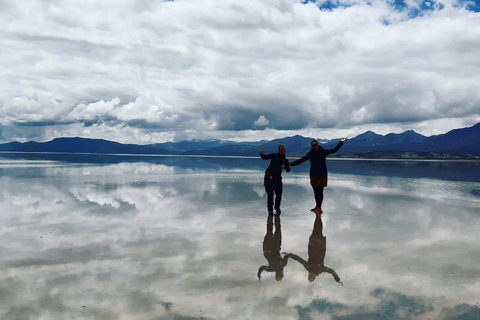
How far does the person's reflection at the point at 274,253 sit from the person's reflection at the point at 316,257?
37 cm

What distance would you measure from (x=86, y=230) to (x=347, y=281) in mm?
7730

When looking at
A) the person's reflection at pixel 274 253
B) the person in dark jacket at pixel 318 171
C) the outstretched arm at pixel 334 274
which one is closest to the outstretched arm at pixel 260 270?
the person's reflection at pixel 274 253

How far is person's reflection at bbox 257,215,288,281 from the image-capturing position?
7438 mm

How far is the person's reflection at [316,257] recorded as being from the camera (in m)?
7.28

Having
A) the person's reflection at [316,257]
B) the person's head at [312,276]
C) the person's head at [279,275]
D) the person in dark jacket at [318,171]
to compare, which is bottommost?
the person's reflection at [316,257]

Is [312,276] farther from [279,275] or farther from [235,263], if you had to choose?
[235,263]

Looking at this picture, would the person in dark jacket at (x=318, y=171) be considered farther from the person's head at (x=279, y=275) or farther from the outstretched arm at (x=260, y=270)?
the person's head at (x=279, y=275)

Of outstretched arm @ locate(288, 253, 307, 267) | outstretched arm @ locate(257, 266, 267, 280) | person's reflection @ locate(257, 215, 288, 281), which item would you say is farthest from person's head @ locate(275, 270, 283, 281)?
outstretched arm @ locate(288, 253, 307, 267)

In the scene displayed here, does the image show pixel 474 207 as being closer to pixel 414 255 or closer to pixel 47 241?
pixel 414 255

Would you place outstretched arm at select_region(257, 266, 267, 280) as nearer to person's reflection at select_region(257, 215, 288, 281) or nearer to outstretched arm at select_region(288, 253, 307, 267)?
person's reflection at select_region(257, 215, 288, 281)

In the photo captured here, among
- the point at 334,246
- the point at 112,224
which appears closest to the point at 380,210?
the point at 334,246

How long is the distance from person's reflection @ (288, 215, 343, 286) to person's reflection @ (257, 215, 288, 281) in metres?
0.37

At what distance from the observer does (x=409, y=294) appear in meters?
6.18

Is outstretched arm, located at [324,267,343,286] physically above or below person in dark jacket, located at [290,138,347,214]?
below
